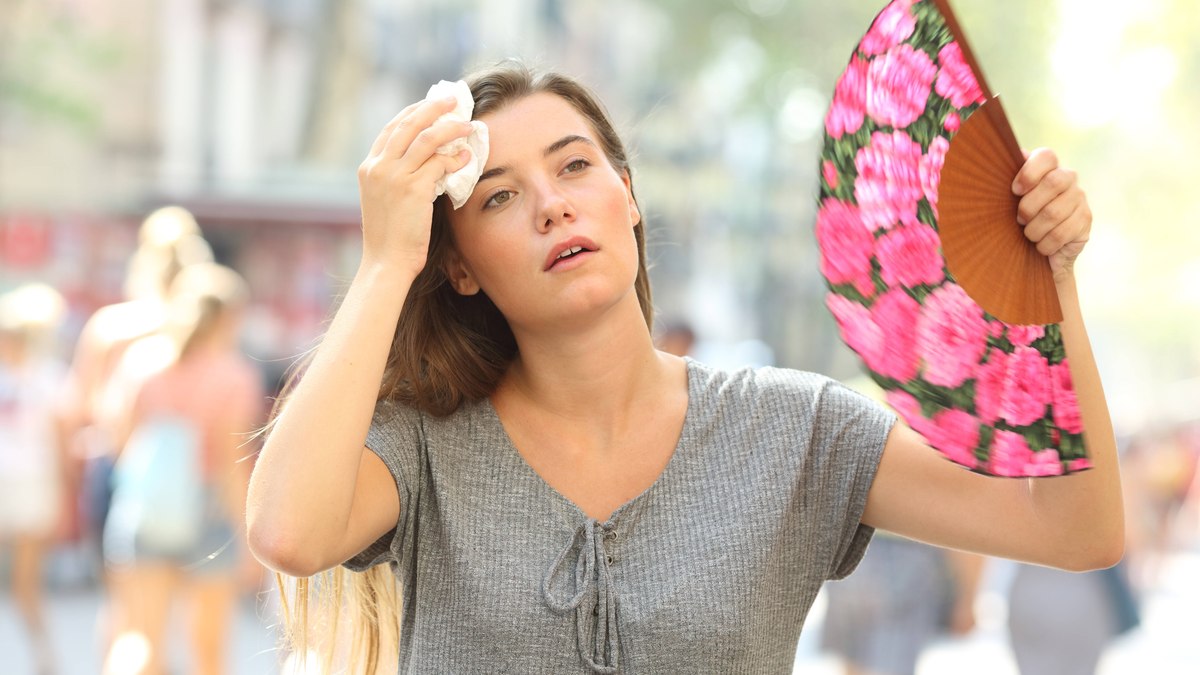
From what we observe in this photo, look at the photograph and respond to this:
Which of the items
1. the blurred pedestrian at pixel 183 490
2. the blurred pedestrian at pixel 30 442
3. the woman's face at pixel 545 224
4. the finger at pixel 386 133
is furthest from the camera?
the blurred pedestrian at pixel 30 442

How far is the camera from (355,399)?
200 centimetres

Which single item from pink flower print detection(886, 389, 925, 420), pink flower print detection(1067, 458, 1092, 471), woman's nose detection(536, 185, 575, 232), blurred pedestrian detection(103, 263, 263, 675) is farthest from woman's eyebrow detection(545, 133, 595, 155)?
blurred pedestrian detection(103, 263, 263, 675)

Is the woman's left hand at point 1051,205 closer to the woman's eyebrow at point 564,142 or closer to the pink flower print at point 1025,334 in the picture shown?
the pink flower print at point 1025,334

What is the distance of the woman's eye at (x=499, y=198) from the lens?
2.22 metres

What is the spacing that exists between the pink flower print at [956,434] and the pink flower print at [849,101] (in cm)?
42

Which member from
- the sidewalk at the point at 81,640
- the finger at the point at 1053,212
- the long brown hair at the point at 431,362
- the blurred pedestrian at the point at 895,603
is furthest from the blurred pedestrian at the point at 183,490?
the finger at the point at 1053,212

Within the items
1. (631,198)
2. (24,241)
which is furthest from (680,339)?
(24,241)

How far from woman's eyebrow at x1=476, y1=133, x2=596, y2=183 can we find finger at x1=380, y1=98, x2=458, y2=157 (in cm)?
15

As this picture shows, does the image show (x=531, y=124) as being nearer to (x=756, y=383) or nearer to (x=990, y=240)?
(x=756, y=383)

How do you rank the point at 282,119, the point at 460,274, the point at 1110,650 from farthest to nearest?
the point at 282,119 < the point at 1110,650 < the point at 460,274

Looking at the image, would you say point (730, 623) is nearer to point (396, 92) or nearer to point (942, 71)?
point (942, 71)

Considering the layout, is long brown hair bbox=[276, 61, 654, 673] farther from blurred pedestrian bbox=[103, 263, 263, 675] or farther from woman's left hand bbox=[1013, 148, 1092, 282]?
blurred pedestrian bbox=[103, 263, 263, 675]

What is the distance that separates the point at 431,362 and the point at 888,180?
2.70ft

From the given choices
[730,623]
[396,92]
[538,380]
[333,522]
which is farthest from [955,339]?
[396,92]
